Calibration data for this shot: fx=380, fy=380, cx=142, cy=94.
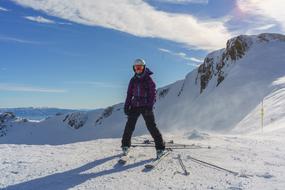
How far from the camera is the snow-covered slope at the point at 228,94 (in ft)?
94.2

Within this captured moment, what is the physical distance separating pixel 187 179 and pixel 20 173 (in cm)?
340

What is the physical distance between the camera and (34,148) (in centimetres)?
1040

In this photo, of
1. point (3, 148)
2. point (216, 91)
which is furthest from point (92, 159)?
point (216, 91)

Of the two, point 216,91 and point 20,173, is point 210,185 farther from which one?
point 216,91

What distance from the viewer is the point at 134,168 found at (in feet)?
25.6

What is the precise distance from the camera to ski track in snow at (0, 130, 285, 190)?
6.73 m

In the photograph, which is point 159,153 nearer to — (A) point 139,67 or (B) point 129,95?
(B) point 129,95

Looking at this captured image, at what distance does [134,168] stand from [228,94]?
1218 inches

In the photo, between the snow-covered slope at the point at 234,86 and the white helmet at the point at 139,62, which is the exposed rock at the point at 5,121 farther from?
the white helmet at the point at 139,62

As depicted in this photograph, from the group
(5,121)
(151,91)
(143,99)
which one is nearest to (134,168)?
(143,99)

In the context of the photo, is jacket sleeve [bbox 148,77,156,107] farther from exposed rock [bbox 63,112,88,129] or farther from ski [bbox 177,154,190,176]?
exposed rock [bbox 63,112,88,129]

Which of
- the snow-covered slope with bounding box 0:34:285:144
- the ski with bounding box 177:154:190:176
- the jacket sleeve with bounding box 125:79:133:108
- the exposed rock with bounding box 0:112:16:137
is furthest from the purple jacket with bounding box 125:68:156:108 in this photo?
the exposed rock with bounding box 0:112:16:137

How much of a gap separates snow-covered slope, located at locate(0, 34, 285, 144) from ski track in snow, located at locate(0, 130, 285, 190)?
10.7 meters


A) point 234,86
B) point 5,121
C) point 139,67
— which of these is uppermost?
point 234,86
